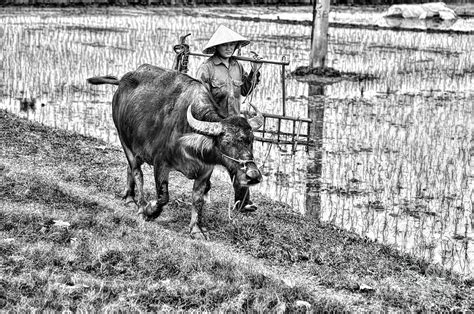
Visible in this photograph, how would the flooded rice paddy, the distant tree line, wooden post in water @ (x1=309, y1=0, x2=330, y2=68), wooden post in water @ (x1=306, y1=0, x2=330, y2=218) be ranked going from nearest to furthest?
the flooded rice paddy < wooden post in water @ (x1=306, y1=0, x2=330, y2=218) < wooden post in water @ (x1=309, y1=0, x2=330, y2=68) < the distant tree line

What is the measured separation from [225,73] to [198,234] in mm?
1349

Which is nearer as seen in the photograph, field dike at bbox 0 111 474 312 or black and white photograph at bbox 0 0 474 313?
field dike at bbox 0 111 474 312

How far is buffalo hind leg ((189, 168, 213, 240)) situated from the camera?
6.24 metres

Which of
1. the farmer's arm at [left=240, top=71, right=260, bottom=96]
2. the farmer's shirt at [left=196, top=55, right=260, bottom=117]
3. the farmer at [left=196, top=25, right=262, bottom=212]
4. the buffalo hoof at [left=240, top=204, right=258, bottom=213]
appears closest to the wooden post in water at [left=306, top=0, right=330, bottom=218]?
the buffalo hoof at [left=240, top=204, right=258, bottom=213]

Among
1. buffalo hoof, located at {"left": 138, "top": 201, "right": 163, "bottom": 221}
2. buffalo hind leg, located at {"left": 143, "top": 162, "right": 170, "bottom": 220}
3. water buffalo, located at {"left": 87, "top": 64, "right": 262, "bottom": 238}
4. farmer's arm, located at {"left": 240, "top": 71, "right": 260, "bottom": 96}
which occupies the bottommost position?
buffalo hoof, located at {"left": 138, "top": 201, "right": 163, "bottom": 221}

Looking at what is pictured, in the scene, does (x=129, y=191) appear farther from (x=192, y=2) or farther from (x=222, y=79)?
(x=192, y=2)

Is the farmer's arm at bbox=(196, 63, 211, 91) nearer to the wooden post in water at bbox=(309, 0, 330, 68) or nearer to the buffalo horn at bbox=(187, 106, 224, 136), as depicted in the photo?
the buffalo horn at bbox=(187, 106, 224, 136)

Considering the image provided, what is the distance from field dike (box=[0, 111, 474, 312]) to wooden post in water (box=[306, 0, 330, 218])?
1.74ft

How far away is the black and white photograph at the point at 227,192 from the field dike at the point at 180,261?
2cm

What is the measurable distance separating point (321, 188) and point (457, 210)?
52.0 inches

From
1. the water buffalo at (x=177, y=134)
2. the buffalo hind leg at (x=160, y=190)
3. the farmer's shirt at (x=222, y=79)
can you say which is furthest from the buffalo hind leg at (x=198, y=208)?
the farmer's shirt at (x=222, y=79)

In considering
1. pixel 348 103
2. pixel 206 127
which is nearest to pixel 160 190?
pixel 206 127

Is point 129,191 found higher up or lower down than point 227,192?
higher up

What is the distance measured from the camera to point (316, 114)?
1130cm
